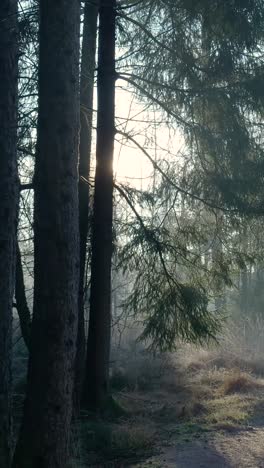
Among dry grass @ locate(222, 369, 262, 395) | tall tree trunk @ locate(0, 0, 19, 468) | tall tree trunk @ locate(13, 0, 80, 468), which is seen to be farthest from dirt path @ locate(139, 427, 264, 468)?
dry grass @ locate(222, 369, 262, 395)

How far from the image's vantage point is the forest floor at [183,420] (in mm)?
8406

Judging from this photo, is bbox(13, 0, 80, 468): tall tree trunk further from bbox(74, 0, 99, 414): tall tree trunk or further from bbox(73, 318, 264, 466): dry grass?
bbox(74, 0, 99, 414): tall tree trunk

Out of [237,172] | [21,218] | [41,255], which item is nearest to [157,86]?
[237,172]

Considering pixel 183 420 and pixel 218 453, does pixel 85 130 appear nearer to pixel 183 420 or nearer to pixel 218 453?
pixel 183 420

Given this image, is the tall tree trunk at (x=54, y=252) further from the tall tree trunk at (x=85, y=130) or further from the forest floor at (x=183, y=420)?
the tall tree trunk at (x=85, y=130)

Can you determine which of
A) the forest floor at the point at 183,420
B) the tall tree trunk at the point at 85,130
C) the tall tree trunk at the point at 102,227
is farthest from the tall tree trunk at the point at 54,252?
the tall tree trunk at the point at 102,227

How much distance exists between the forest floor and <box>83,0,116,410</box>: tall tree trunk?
0.83 meters

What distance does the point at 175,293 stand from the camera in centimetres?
1109

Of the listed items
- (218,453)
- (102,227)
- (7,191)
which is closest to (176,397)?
(102,227)

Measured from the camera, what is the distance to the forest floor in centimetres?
841

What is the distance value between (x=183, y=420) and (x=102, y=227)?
380 centimetres

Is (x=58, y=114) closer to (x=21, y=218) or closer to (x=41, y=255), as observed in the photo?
(x=41, y=255)

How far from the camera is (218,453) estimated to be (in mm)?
8375

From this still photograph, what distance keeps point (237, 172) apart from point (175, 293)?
2489 mm
